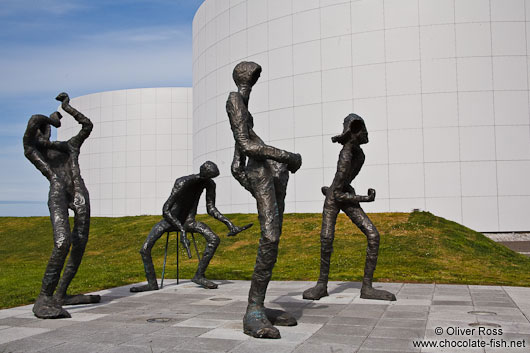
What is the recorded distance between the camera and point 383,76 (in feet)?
74.0

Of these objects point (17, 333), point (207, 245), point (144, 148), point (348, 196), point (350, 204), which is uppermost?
point (144, 148)

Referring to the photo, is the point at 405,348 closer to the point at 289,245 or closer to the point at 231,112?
the point at 231,112

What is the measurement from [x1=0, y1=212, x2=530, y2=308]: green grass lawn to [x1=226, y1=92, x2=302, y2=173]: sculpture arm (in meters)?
5.06

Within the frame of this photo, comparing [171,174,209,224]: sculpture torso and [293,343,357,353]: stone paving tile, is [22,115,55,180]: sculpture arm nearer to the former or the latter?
[171,174,209,224]: sculpture torso

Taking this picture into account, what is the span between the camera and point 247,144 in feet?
18.6

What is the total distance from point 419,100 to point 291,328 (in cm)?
1831

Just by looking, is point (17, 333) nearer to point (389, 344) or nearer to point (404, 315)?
point (389, 344)

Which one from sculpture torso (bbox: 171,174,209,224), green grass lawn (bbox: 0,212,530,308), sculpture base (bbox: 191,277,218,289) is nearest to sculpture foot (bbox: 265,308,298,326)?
sculpture base (bbox: 191,277,218,289)

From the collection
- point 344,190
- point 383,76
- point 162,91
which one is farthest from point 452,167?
point 162,91

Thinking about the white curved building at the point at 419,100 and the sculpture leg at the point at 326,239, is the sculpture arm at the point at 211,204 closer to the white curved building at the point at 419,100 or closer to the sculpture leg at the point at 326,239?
the sculpture leg at the point at 326,239

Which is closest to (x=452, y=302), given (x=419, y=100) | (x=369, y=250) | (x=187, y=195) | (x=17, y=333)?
(x=369, y=250)

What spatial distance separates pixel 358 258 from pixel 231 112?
33.2 ft

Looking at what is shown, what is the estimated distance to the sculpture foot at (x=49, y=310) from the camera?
6.52 meters

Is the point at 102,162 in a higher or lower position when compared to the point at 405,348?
higher
